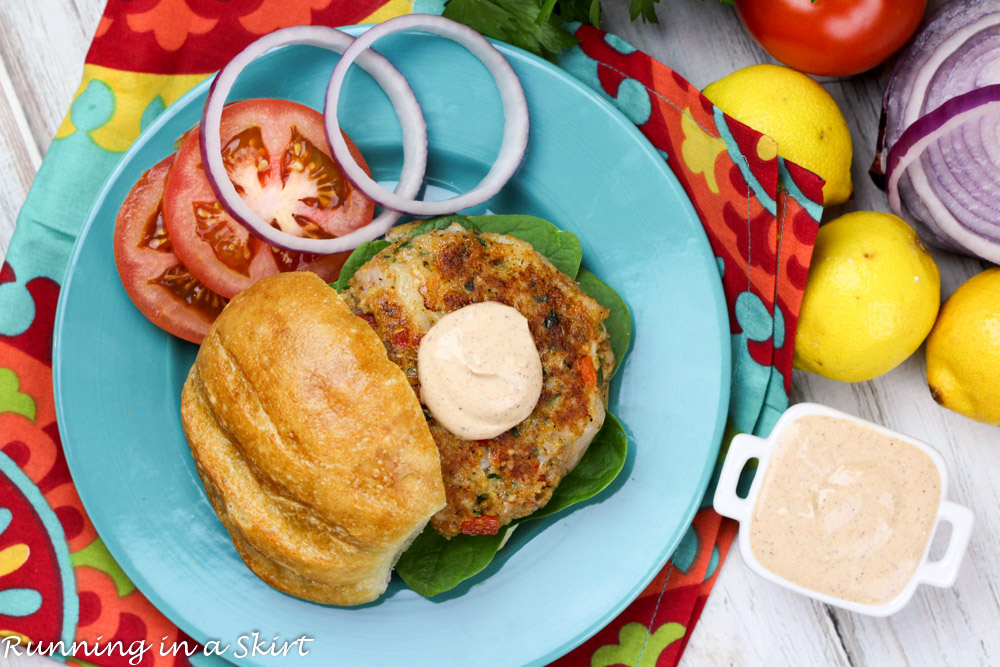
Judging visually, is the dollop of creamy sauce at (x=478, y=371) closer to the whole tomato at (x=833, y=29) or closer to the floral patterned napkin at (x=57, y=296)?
the floral patterned napkin at (x=57, y=296)

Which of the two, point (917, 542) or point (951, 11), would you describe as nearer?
point (917, 542)

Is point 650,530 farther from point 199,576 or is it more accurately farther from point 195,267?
point 195,267

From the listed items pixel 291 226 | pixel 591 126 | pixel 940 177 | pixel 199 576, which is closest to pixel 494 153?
pixel 591 126

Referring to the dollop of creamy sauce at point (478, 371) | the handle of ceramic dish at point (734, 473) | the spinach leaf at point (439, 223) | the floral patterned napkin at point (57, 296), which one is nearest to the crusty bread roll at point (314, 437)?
the dollop of creamy sauce at point (478, 371)

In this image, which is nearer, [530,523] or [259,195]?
[259,195]

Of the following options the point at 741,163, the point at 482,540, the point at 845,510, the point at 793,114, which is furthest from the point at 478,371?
the point at 793,114

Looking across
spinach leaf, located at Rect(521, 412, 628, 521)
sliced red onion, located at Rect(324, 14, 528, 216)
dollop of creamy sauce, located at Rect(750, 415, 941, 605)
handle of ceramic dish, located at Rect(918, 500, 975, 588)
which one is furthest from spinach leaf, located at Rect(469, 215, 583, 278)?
handle of ceramic dish, located at Rect(918, 500, 975, 588)

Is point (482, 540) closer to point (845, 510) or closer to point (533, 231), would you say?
point (533, 231)

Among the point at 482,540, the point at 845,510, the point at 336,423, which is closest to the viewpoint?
the point at 336,423
